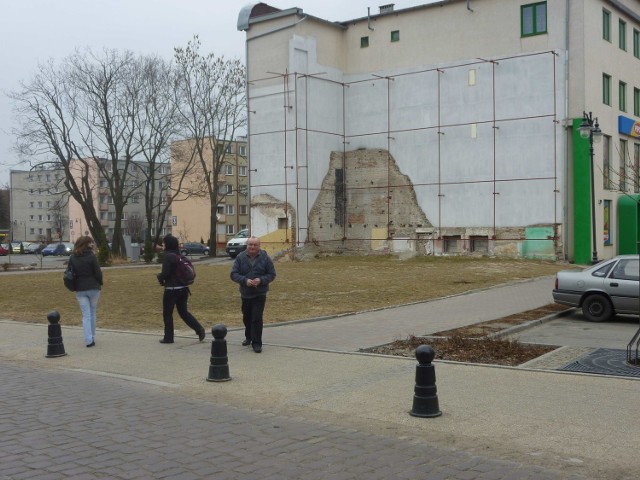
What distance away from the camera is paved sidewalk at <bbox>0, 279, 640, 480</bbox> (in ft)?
17.8

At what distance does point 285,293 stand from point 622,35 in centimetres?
2902

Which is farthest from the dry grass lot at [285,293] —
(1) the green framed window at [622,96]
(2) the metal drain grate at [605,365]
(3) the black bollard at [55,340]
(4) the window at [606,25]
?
(4) the window at [606,25]

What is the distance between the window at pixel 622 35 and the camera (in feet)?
127

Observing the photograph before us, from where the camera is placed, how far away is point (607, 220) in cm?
3647

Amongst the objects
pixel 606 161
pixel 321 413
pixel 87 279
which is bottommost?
pixel 321 413

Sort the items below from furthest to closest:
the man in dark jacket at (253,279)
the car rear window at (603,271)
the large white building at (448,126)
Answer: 1. the large white building at (448,126)
2. the car rear window at (603,271)
3. the man in dark jacket at (253,279)

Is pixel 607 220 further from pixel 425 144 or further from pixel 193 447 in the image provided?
pixel 193 447

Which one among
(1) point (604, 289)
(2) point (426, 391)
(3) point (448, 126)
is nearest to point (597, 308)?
(1) point (604, 289)

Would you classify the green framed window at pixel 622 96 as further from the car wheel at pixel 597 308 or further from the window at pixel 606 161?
the car wheel at pixel 597 308

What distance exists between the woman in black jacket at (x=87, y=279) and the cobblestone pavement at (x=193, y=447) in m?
3.62

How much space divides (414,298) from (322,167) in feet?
79.1

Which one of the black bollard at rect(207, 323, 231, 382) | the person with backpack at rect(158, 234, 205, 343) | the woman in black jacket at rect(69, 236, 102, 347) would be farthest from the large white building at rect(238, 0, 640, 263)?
the black bollard at rect(207, 323, 231, 382)

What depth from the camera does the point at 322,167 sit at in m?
41.7

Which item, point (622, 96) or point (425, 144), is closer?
point (622, 96)
